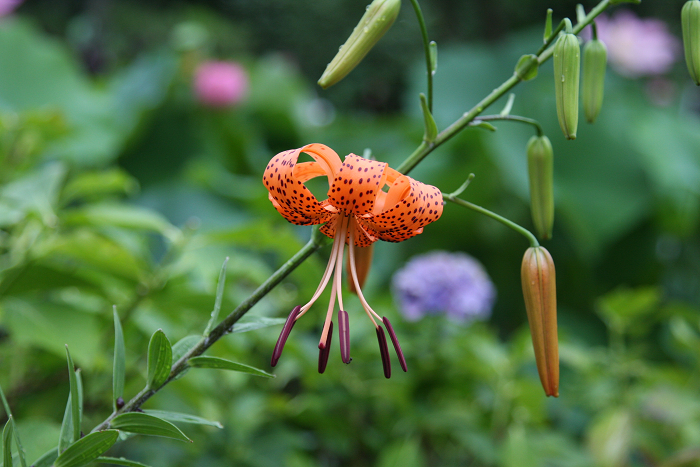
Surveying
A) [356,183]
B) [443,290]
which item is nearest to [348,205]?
[356,183]

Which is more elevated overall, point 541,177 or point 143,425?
point 541,177

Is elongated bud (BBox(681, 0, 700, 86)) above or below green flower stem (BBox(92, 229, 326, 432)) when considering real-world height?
above

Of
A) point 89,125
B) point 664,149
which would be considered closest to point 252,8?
point 89,125

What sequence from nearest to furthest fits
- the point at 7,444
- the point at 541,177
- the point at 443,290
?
the point at 7,444 < the point at 541,177 < the point at 443,290

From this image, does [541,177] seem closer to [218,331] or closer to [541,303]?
[541,303]

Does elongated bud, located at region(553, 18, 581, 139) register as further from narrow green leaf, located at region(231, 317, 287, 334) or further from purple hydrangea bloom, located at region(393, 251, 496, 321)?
purple hydrangea bloom, located at region(393, 251, 496, 321)

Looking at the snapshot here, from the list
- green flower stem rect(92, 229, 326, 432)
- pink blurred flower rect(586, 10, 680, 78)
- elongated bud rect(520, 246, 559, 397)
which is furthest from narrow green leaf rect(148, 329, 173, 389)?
pink blurred flower rect(586, 10, 680, 78)
